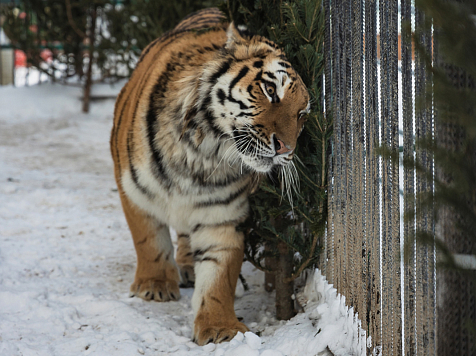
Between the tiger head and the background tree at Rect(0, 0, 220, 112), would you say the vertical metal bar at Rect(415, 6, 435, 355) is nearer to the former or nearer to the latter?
the tiger head

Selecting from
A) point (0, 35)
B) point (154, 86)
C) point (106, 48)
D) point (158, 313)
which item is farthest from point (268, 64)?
point (0, 35)

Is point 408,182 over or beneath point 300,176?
over

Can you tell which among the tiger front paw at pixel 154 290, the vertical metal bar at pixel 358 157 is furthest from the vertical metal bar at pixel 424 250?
the tiger front paw at pixel 154 290

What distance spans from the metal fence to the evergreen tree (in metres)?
0.06

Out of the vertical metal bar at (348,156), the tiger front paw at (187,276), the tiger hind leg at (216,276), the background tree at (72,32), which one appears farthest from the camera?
the background tree at (72,32)

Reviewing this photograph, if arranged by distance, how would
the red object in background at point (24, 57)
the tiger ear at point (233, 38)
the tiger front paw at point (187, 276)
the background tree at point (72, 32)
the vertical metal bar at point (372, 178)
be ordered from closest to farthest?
the vertical metal bar at point (372, 178), the tiger ear at point (233, 38), the tiger front paw at point (187, 276), the background tree at point (72, 32), the red object in background at point (24, 57)

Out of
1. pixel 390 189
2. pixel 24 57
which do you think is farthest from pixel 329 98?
pixel 24 57

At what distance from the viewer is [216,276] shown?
99.7 inches

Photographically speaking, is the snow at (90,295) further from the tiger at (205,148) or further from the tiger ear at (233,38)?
the tiger ear at (233,38)

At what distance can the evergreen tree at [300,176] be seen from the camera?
2146 millimetres

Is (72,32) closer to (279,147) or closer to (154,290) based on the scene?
(154,290)

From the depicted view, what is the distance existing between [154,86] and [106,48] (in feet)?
15.3

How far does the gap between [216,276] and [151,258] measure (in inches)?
20.1

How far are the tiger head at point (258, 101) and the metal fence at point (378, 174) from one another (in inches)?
6.3
